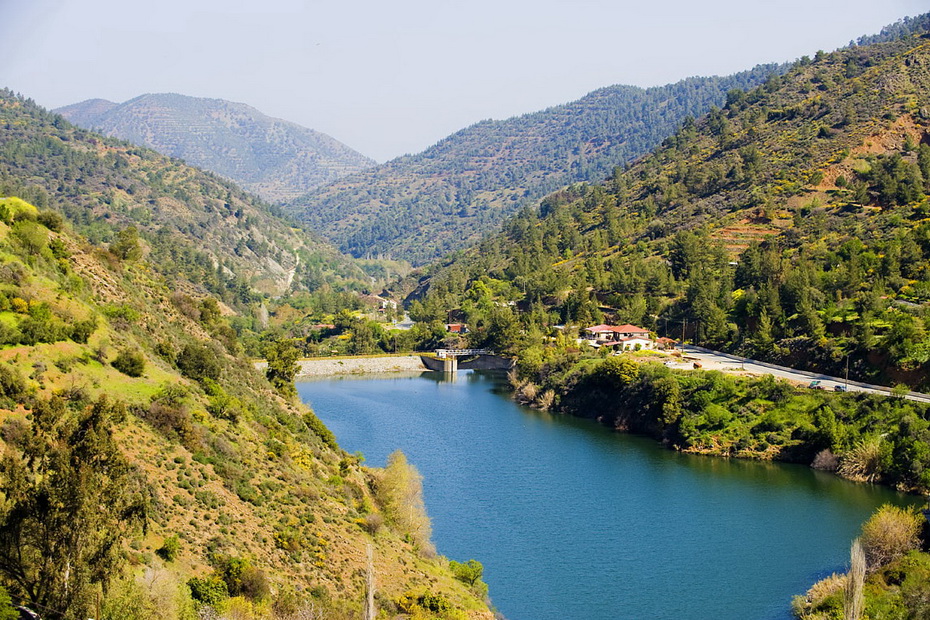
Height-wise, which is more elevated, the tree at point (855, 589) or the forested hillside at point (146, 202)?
the forested hillside at point (146, 202)

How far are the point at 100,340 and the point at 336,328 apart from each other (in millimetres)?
83796

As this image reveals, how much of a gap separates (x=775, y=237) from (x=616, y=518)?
58.5 meters

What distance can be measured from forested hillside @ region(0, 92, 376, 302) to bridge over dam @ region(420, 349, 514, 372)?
36.7 metres

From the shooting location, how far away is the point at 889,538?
32.4m

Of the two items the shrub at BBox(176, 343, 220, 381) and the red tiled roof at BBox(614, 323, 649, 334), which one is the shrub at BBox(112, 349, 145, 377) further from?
the red tiled roof at BBox(614, 323, 649, 334)

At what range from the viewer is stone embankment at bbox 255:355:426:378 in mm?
99375

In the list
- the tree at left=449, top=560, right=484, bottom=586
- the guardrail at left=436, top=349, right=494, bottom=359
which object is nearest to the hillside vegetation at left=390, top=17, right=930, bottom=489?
the guardrail at left=436, top=349, right=494, bottom=359

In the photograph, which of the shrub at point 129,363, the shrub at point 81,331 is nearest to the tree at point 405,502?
the shrub at point 129,363

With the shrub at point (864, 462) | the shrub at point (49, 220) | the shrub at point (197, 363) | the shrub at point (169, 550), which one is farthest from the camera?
the shrub at point (864, 462)

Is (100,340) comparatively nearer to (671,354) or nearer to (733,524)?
(733,524)

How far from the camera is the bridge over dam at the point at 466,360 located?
99.2 meters

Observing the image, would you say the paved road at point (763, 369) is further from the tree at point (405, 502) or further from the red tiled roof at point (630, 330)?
the tree at point (405, 502)

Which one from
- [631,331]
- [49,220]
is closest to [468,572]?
[49,220]

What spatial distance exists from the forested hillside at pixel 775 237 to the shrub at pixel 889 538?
23.3 m
